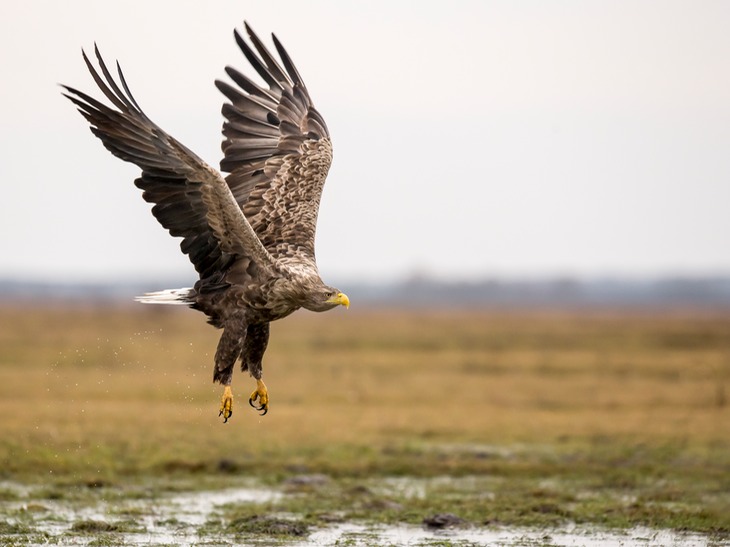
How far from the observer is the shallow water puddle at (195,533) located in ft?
34.5

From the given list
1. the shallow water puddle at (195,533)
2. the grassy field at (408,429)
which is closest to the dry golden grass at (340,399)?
the grassy field at (408,429)

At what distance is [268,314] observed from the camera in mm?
10039

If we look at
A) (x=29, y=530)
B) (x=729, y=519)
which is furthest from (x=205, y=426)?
(x=729, y=519)

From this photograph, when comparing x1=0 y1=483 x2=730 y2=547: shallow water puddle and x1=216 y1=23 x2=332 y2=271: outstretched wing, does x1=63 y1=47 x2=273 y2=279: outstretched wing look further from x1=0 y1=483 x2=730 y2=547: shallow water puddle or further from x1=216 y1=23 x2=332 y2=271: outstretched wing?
x1=0 y1=483 x2=730 y2=547: shallow water puddle

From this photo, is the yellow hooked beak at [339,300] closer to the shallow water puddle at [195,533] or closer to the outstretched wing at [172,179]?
the outstretched wing at [172,179]

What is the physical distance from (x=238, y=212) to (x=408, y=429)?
9767 mm

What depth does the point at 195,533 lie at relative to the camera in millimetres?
10820

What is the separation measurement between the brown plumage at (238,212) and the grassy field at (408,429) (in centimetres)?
251

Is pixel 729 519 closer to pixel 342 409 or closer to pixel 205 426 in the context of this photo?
pixel 205 426

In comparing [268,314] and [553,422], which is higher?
[268,314]

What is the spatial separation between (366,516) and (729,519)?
3506 millimetres

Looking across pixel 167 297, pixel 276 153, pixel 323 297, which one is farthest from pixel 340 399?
pixel 323 297

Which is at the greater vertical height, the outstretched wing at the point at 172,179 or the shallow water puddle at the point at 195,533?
the outstretched wing at the point at 172,179

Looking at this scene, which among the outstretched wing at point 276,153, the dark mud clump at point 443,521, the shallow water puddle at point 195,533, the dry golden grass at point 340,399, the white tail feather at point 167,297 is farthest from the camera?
the dry golden grass at point 340,399
